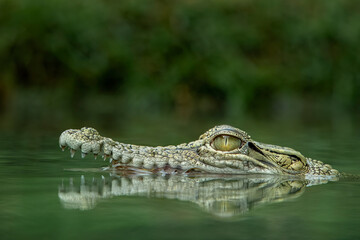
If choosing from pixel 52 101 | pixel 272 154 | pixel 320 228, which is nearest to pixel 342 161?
pixel 272 154

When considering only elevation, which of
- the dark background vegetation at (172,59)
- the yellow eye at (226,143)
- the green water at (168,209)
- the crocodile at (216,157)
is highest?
the dark background vegetation at (172,59)

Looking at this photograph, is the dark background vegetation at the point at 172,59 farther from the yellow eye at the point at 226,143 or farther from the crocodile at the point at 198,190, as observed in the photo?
the crocodile at the point at 198,190

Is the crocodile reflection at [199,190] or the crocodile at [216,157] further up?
the crocodile at [216,157]

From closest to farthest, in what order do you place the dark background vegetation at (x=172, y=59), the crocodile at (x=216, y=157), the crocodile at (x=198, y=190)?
1. the crocodile at (x=198, y=190)
2. the crocodile at (x=216, y=157)
3. the dark background vegetation at (x=172, y=59)

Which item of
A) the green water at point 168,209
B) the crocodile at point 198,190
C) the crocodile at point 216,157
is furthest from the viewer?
the crocodile at point 216,157

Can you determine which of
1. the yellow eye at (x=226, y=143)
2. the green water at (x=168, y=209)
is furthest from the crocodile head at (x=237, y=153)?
the green water at (x=168, y=209)

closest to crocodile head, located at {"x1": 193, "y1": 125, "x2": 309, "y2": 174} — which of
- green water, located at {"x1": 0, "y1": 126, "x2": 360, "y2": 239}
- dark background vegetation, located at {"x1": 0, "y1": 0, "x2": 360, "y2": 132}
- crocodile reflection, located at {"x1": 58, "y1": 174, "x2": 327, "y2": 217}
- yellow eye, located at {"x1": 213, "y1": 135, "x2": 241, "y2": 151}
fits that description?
yellow eye, located at {"x1": 213, "y1": 135, "x2": 241, "y2": 151}

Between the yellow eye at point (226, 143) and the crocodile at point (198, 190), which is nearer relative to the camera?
the crocodile at point (198, 190)
